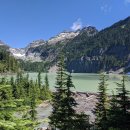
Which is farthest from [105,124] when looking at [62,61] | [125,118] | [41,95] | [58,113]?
[41,95]

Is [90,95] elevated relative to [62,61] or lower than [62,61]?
lower

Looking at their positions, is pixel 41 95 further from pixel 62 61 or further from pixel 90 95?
pixel 62 61

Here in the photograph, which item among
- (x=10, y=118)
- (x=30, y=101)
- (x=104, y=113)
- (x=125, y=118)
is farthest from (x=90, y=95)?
(x=10, y=118)

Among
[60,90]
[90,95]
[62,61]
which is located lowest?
[90,95]

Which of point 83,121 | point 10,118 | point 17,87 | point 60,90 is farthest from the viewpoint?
point 17,87

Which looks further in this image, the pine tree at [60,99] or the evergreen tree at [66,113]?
the pine tree at [60,99]

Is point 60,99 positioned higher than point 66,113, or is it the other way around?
point 60,99

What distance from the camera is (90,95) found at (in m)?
122

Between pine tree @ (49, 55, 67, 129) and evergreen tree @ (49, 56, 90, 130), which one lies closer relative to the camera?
evergreen tree @ (49, 56, 90, 130)

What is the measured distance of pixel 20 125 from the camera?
706cm

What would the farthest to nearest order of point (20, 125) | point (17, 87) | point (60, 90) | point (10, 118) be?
point (17, 87) < point (60, 90) < point (10, 118) < point (20, 125)

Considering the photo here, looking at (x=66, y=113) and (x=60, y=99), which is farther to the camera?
(x=60, y=99)

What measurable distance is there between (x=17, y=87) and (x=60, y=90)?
251 feet

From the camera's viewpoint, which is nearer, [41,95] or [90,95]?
[41,95]
